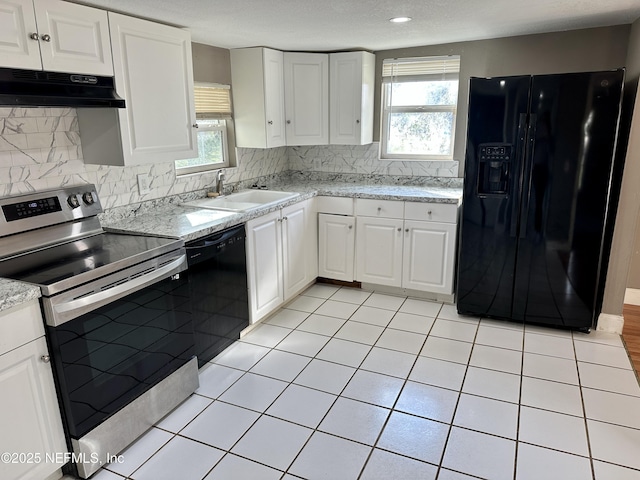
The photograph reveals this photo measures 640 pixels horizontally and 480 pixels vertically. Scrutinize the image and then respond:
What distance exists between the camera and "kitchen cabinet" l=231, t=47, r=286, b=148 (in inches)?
138

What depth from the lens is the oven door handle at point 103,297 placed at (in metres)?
1.71

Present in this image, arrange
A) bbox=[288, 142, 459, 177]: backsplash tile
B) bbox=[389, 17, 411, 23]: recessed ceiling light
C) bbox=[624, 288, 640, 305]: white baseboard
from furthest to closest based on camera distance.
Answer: bbox=[288, 142, 459, 177]: backsplash tile → bbox=[624, 288, 640, 305]: white baseboard → bbox=[389, 17, 411, 23]: recessed ceiling light

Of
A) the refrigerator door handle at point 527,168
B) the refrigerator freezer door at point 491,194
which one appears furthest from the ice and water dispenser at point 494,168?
the refrigerator door handle at point 527,168

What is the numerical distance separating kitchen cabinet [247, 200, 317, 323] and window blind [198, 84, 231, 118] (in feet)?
3.17

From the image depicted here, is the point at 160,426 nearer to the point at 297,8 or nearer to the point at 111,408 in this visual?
the point at 111,408

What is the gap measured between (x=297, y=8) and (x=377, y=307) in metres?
2.25

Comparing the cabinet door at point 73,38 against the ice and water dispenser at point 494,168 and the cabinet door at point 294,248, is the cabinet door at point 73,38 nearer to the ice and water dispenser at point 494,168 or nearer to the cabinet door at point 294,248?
the cabinet door at point 294,248

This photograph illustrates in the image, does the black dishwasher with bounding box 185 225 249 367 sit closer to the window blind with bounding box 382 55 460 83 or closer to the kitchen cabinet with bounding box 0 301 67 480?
the kitchen cabinet with bounding box 0 301 67 480

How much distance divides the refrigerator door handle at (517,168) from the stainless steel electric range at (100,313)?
2179mm

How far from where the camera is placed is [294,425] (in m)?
2.23

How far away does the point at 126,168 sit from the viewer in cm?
280

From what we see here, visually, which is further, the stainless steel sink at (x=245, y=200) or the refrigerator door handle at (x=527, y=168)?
the stainless steel sink at (x=245, y=200)

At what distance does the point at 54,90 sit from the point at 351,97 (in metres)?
2.42

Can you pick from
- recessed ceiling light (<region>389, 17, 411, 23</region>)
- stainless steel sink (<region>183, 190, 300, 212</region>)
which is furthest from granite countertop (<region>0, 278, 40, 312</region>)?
recessed ceiling light (<region>389, 17, 411, 23</region>)
